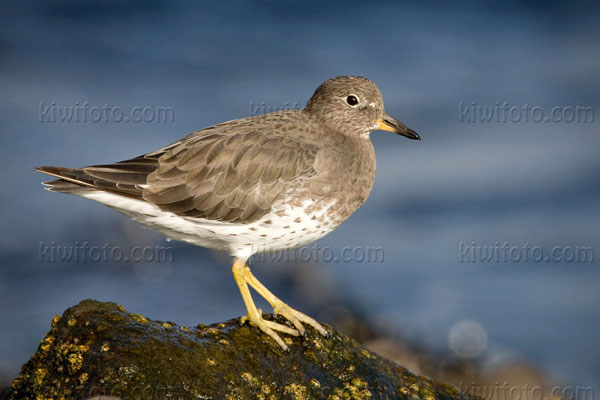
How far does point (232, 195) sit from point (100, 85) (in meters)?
10.4

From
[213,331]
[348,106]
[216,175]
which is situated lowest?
[213,331]

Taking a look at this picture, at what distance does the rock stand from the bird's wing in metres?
1.17

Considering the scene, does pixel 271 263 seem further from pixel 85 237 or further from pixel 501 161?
pixel 501 161

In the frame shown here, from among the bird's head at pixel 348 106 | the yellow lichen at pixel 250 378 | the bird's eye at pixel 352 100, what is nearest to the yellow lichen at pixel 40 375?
the yellow lichen at pixel 250 378

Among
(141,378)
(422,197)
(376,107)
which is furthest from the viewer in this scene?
(422,197)

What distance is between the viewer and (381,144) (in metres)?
15.0

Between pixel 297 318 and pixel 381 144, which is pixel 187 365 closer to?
pixel 297 318

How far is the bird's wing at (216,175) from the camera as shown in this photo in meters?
6.32

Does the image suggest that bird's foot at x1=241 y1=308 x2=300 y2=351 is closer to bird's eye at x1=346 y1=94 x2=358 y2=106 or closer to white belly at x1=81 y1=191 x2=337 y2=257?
white belly at x1=81 y1=191 x2=337 y2=257

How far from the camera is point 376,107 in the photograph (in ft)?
24.0

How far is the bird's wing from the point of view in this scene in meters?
6.32

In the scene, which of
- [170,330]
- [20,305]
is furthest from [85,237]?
[170,330]

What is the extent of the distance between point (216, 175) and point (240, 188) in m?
0.28

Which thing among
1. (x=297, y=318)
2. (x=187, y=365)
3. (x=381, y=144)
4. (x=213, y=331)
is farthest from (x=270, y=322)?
(x=381, y=144)
